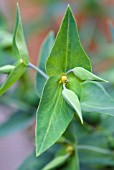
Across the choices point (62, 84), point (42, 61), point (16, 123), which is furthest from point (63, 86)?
point (16, 123)

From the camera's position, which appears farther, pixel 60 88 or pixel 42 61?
pixel 42 61

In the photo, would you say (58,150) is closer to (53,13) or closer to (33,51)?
(53,13)

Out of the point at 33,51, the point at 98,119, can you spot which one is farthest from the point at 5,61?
the point at 33,51

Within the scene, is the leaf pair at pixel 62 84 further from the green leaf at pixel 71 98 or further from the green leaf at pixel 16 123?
the green leaf at pixel 16 123

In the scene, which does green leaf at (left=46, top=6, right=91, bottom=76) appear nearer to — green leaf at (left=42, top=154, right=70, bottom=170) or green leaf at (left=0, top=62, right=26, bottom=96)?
green leaf at (left=0, top=62, right=26, bottom=96)

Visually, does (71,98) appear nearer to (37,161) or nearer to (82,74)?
(82,74)
